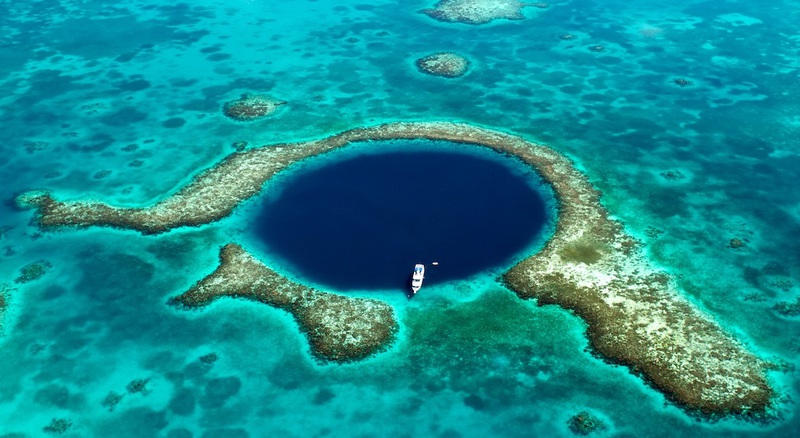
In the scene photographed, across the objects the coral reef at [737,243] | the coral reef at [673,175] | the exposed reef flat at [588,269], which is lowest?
the coral reef at [737,243]

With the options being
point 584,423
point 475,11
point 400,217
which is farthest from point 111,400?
point 475,11

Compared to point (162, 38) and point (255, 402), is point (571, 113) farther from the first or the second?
point (162, 38)

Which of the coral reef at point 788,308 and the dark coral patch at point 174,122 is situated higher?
the dark coral patch at point 174,122

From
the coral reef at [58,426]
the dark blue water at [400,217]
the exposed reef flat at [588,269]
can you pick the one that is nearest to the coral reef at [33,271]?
the exposed reef flat at [588,269]

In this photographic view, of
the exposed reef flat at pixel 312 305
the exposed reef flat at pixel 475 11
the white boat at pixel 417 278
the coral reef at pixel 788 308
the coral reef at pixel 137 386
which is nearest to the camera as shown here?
the coral reef at pixel 137 386

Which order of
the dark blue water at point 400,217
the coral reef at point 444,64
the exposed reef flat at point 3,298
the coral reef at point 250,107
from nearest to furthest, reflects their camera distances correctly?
the exposed reef flat at point 3,298 → the dark blue water at point 400,217 → the coral reef at point 250,107 → the coral reef at point 444,64

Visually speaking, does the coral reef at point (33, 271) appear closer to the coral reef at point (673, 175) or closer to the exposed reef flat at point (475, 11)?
the coral reef at point (673, 175)

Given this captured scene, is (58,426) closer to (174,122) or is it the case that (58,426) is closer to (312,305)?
(312,305)

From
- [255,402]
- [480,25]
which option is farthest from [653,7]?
[255,402]
